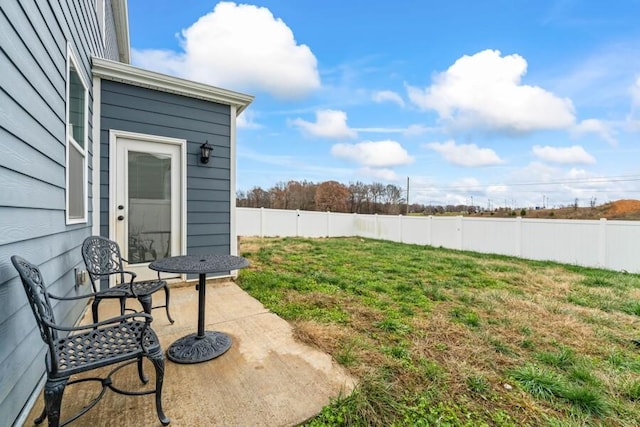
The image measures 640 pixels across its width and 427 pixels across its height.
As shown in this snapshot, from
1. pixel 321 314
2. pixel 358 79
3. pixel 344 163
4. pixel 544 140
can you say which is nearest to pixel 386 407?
pixel 321 314

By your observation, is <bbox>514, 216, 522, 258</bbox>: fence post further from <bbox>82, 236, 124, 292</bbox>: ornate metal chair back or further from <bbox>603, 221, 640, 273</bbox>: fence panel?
<bbox>82, 236, 124, 292</bbox>: ornate metal chair back

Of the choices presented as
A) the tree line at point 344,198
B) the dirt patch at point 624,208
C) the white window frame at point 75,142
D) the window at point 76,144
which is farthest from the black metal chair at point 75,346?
the tree line at point 344,198

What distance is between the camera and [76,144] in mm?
2633

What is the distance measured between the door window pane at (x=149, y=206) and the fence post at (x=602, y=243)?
28.7ft

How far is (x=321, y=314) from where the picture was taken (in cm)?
309

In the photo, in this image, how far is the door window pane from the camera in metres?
3.64

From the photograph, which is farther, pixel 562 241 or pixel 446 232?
pixel 446 232

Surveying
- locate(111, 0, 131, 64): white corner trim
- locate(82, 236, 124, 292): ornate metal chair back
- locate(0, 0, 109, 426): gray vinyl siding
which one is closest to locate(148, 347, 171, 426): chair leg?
locate(0, 0, 109, 426): gray vinyl siding

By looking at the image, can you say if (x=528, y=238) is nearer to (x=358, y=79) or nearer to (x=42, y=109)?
(x=358, y=79)

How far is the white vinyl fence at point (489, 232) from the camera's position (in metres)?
6.09

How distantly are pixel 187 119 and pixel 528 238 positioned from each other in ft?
28.3

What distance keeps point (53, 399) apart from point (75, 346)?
224 millimetres

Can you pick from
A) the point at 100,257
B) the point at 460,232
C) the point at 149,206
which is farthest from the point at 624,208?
the point at 100,257

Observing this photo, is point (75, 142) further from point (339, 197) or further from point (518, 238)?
point (339, 197)
